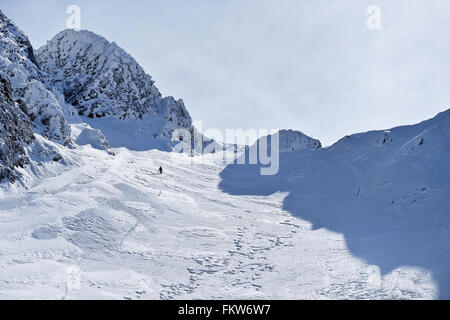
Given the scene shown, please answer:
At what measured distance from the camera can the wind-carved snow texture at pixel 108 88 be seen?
41.8 m

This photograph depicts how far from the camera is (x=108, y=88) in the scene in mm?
43781

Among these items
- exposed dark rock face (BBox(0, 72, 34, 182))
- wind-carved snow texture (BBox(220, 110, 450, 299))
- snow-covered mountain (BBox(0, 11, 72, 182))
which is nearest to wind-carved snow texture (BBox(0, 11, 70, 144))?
snow-covered mountain (BBox(0, 11, 72, 182))

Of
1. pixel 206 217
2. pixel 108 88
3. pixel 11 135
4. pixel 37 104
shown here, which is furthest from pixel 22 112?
pixel 108 88

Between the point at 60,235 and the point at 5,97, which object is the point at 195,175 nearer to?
the point at 5,97

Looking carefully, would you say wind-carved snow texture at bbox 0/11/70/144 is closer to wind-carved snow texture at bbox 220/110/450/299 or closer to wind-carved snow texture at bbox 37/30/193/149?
wind-carved snow texture at bbox 220/110/450/299

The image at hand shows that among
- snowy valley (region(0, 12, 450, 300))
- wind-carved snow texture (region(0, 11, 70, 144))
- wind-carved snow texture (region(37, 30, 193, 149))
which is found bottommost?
snowy valley (region(0, 12, 450, 300))

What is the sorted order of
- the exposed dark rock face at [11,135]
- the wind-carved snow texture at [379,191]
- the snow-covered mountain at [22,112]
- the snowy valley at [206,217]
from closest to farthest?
the snowy valley at [206,217], the wind-carved snow texture at [379,191], the exposed dark rock face at [11,135], the snow-covered mountain at [22,112]

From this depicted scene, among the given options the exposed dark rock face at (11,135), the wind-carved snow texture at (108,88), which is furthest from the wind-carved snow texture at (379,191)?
the wind-carved snow texture at (108,88)

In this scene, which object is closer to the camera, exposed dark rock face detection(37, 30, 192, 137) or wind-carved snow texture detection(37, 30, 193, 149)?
wind-carved snow texture detection(37, 30, 193, 149)

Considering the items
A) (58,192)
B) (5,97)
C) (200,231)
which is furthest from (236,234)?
(5,97)

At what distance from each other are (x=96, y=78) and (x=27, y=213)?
108 ft

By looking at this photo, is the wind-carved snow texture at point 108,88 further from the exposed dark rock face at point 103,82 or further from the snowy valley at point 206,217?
the snowy valley at point 206,217

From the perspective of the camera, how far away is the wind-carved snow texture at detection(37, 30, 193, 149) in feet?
137
